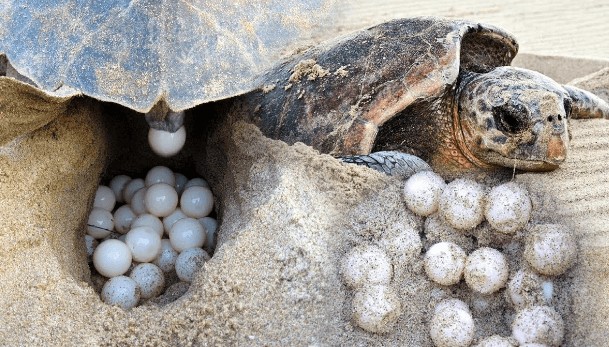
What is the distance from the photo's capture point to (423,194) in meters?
1.87

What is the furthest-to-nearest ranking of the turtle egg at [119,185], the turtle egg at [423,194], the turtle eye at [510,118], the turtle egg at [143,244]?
the turtle egg at [119,185] → the turtle egg at [143,244] → the turtle eye at [510,118] → the turtle egg at [423,194]

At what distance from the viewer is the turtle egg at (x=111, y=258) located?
81.0 inches

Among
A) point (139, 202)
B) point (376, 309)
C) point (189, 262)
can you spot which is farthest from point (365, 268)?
point (139, 202)

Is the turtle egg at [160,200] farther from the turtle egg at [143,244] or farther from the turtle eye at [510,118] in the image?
the turtle eye at [510,118]

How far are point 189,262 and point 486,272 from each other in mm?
856

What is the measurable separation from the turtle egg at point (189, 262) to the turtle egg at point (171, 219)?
0.63ft

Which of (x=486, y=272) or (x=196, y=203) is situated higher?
(x=486, y=272)

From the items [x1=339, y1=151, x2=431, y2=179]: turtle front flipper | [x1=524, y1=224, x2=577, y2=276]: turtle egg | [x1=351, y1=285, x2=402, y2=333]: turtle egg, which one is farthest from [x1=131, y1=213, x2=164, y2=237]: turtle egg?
[x1=524, y1=224, x2=577, y2=276]: turtle egg

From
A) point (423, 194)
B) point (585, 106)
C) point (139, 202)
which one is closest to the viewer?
point (423, 194)

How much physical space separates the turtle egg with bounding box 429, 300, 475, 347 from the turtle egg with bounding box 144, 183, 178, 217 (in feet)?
3.25

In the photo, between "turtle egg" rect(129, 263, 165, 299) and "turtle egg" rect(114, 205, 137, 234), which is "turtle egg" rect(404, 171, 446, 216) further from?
"turtle egg" rect(114, 205, 137, 234)

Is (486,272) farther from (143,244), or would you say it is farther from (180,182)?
(180,182)

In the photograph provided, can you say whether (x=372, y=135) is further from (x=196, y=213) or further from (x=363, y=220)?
(x=196, y=213)

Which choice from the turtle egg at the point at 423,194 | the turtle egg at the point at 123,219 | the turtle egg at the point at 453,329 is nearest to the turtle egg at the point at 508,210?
the turtle egg at the point at 423,194
